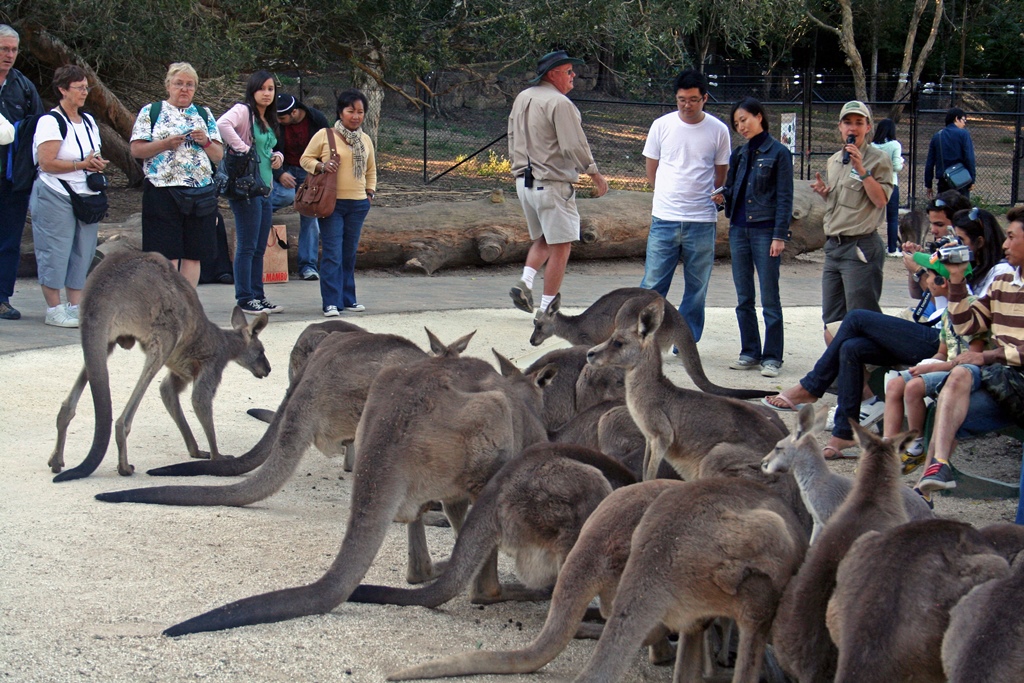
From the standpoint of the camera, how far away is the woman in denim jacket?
27.4 feet

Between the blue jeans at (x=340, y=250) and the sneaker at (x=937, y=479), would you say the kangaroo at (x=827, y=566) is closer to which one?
the sneaker at (x=937, y=479)

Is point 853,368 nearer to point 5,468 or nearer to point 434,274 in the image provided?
point 5,468

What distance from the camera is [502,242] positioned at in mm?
12711

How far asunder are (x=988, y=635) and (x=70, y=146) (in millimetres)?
7724

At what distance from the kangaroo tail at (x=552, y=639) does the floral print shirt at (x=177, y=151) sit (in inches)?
219

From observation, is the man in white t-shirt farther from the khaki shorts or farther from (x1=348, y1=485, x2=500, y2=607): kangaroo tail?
(x1=348, y1=485, x2=500, y2=607): kangaroo tail

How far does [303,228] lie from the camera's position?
11602 mm

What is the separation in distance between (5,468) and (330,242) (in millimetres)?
4268

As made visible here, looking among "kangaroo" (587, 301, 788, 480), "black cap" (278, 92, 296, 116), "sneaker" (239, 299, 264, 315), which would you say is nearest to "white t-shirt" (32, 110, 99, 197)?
"sneaker" (239, 299, 264, 315)

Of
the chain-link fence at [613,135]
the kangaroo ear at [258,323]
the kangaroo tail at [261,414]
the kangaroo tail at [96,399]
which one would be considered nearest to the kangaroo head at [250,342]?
the kangaroo ear at [258,323]

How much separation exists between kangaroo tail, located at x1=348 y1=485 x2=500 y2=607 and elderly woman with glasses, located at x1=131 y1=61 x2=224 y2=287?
4.82 metres

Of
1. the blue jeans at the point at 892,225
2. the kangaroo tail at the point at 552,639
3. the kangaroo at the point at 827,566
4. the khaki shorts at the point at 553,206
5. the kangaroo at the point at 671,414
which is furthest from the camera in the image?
the blue jeans at the point at 892,225

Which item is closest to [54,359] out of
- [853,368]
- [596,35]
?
[853,368]

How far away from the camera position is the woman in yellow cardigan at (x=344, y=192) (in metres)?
9.69
